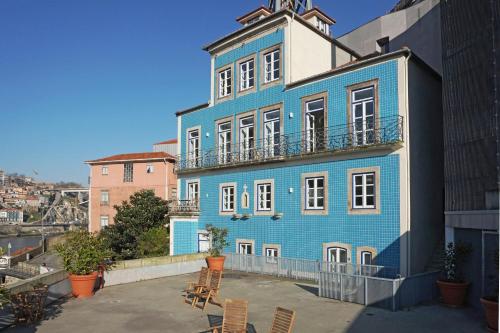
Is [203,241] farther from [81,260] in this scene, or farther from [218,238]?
[81,260]

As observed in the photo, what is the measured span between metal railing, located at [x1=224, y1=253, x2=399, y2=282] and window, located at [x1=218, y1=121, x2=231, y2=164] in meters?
5.22

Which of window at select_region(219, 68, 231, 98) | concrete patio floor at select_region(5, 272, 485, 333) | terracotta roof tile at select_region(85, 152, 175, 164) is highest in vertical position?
window at select_region(219, 68, 231, 98)

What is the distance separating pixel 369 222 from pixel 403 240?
1411 mm

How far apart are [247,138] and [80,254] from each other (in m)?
11.2

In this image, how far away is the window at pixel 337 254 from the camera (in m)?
17.5

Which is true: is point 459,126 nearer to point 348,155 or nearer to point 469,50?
point 469,50

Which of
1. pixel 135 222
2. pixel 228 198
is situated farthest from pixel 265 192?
pixel 135 222

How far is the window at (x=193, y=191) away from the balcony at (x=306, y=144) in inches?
32.8

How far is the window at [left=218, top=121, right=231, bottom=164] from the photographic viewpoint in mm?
23406

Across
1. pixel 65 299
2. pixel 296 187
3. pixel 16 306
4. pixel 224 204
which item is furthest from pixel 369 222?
pixel 16 306

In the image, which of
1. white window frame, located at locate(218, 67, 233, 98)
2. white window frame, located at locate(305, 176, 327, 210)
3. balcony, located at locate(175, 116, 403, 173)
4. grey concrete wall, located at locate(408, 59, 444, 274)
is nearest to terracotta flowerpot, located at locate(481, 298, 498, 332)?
grey concrete wall, located at locate(408, 59, 444, 274)

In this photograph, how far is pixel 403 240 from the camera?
51.2ft

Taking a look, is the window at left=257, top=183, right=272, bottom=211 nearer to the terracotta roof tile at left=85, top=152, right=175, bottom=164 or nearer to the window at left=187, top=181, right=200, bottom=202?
the window at left=187, top=181, right=200, bottom=202

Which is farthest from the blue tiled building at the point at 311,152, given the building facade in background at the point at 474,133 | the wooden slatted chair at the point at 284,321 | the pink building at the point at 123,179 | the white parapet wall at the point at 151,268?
the pink building at the point at 123,179
